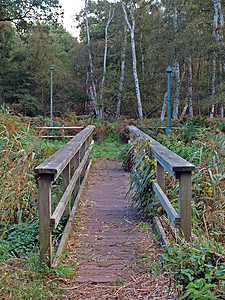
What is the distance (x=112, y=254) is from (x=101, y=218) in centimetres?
113

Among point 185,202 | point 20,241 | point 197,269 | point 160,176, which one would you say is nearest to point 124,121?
Result: point 160,176

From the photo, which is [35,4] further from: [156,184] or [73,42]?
[73,42]

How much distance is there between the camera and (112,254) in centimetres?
314

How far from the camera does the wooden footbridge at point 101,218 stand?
101 inches

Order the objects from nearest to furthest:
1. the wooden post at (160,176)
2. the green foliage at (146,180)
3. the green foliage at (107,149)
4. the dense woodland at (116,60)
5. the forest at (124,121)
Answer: the forest at (124,121), the wooden post at (160,176), the green foliage at (146,180), the green foliage at (107,149), the dense woodland at (116,60)

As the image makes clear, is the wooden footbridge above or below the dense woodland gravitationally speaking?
below

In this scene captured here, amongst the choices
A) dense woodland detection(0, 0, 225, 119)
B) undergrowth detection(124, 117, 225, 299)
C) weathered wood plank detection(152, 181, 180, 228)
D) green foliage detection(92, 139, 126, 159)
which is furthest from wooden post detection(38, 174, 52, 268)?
dense woodland detection(0, 0, 225, 119)

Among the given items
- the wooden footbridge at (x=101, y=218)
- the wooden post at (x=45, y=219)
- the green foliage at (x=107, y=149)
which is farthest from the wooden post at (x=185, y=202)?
the green foliage at (x=107, y=149)

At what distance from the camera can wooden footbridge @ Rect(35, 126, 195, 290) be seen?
257cm

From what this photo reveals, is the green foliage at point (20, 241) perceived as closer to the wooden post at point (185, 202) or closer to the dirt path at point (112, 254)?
the dirt path at point (112, 254)

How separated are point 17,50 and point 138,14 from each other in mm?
11272

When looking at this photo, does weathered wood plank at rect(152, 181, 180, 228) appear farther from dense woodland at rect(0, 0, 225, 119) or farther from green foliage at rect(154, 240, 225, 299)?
dense woodland at rect(0, 0, 225, 119)

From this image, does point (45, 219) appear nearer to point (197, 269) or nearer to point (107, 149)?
point (197, 269)

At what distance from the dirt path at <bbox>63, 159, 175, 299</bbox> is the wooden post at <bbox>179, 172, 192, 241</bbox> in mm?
409
